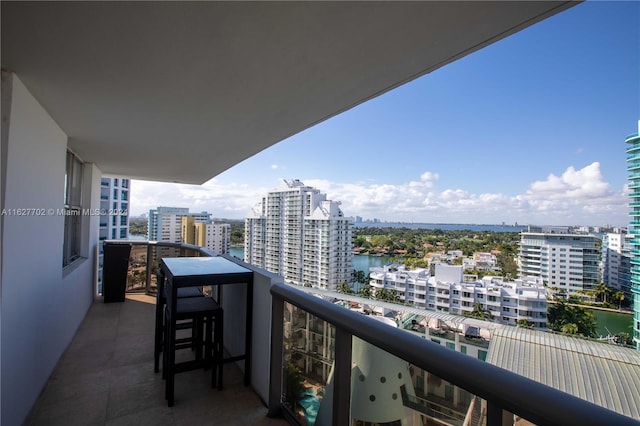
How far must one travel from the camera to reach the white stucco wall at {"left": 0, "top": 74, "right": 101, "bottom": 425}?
6.01 feet

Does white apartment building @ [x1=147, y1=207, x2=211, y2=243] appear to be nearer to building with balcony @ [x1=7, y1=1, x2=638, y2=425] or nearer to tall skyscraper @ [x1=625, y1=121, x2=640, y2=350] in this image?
building with balcony @ [x1=7, y1=1, x2=638, y2=425]

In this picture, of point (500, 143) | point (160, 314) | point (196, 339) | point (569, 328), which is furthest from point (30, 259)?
point (500, 143)

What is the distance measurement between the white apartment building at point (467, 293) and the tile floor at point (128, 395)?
10.0 m

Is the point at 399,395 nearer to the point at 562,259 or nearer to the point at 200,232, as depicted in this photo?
the point at 200,232

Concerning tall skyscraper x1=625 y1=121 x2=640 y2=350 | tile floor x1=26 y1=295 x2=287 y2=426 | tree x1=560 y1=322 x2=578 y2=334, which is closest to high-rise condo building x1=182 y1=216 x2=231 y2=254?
tile floor x1=26 y1=295 x2=287 y2=426

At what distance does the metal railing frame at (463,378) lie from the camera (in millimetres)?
602

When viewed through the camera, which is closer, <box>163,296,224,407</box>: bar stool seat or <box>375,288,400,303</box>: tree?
<box>163,296,224,407</box>: bar stool seat

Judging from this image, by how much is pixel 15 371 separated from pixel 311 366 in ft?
6.84

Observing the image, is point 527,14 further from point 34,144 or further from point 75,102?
point 34,144

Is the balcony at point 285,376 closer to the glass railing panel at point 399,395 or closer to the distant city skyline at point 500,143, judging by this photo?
the glass railing panel at point 399,395

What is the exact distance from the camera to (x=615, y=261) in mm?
6414

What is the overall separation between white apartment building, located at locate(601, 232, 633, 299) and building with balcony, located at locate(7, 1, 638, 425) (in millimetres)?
6572

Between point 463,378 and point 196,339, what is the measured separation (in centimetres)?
264

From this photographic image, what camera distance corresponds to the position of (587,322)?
348 inches
